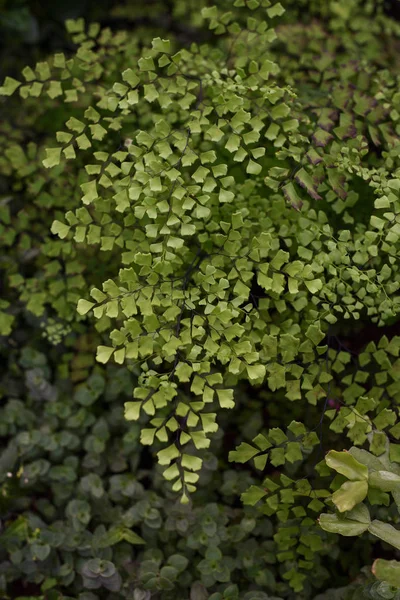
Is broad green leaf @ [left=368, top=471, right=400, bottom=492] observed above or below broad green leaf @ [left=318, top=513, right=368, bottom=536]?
above

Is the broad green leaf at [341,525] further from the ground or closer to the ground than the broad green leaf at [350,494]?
closer to the ground

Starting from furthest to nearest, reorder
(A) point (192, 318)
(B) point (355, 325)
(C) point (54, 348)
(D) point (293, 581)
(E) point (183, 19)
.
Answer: (E) point (183, 19) → (C) point (54, 348) → (B) point (355, 325) → (D) point (293, 581) → (A) point (192, 318)

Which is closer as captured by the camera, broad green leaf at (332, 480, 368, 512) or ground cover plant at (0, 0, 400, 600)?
broad green leaf at (332, 480, 368, 512)

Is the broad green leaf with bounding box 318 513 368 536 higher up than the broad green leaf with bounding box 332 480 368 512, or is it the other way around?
the broad green leaf with bounding box 332 480 368 512

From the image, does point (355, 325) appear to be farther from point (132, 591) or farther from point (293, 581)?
point (132, 591)

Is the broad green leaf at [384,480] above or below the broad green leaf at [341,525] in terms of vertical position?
above

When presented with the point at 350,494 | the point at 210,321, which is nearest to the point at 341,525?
the point at 350,494

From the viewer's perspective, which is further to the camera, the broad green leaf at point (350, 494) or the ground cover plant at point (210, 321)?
the ground cover plant at point (210, 321)

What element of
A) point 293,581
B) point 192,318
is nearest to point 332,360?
point 192,318
